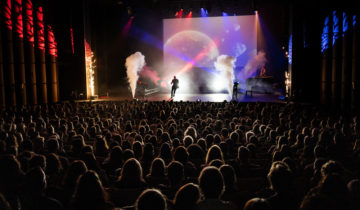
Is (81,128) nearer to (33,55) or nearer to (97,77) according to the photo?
(33,55)

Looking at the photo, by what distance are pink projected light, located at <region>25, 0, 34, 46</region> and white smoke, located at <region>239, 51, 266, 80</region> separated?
18562mm

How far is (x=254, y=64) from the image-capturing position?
29828mm

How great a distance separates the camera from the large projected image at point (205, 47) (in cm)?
2911

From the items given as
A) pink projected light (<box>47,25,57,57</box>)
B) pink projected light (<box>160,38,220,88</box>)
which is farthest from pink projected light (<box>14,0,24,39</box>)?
pink projected light (<box>160,38,220,88</box>)

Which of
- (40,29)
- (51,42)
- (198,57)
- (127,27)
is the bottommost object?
(198,57)

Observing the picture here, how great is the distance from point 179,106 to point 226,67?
602 inches

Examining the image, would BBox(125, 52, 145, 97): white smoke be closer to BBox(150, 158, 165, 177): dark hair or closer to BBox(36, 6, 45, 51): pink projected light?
BBox(36, 6, 45, 51): pink projected light

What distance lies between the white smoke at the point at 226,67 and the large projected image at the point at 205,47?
10 cm

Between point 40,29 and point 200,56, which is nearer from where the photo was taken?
point 40,29

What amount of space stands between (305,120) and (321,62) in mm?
10261

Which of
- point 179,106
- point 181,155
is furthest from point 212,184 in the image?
point 179,106

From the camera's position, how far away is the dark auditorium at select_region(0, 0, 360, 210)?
4203mm

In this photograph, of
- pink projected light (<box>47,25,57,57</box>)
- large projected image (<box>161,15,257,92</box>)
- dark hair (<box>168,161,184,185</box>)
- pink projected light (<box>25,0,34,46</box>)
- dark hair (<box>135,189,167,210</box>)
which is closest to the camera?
dark hair (<box>135,189,167,210</box>)

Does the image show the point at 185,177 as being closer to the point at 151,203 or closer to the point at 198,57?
the point at 151,203
